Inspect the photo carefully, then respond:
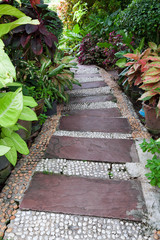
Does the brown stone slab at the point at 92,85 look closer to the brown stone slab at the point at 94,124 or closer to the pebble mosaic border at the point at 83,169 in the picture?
the brown stone slab at the point at 94,124

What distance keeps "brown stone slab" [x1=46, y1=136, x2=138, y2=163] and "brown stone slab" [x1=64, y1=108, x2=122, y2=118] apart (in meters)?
0.63

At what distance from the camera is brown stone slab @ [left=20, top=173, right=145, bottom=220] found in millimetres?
1248

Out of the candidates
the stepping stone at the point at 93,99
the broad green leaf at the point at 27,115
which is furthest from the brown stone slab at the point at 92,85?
the broad green leaf at the point at 27,115

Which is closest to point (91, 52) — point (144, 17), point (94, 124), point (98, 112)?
point (144, 17)

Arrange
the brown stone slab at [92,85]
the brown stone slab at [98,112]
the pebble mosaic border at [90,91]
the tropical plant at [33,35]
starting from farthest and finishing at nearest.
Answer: the brown stone slab at [92,85], the pebble mosaic border at [90,91], the brown stone slab at [98,112], the tropical plant at [33,35]

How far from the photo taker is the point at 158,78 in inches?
73.1

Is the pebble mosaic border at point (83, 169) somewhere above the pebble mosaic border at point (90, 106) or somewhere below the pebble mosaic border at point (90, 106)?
above

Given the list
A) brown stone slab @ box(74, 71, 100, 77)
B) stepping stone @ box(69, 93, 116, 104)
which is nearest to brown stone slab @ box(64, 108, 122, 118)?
stepping stone @ box(69, 93, 116, 104)

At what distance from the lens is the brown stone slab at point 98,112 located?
8.48 feet

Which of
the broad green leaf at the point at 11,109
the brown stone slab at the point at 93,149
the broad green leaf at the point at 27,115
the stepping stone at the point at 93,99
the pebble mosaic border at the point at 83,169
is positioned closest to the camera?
the broad green leaf at the point at 11,109

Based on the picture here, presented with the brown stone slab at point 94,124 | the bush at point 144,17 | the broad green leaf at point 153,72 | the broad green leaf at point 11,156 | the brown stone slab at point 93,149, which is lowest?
the brown stone slab at point 94,124

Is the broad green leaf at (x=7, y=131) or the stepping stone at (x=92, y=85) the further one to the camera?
→ the stepping stone at (x=92, y=85)

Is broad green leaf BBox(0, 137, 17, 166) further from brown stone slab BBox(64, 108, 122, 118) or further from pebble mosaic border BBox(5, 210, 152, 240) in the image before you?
brown stone slab BBox(64, 108, 122, 118)

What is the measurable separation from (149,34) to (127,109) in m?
1.04
